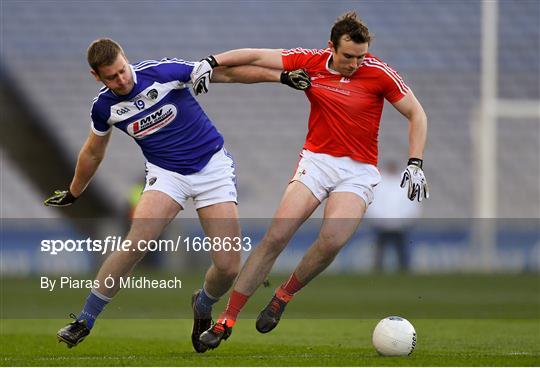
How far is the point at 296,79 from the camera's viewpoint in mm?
7668

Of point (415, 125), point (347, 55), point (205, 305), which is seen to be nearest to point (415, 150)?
point (415, 125)

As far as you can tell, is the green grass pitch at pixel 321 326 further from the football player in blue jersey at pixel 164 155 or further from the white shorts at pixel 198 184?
the white shorts at pixel 198 184

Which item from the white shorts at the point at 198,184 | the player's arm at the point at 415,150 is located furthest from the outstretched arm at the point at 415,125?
the white shorts at the point at 198,184

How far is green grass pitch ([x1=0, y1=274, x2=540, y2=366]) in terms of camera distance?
733 cm

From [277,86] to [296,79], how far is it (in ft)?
47.1

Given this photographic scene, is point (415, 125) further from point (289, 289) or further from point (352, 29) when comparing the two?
point (289, 289)

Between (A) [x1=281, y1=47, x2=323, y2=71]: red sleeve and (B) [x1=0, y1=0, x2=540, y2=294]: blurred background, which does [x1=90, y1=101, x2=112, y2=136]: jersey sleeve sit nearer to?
(A) [x1=281, y1=47, x2=323, y2=71]: red sleeve

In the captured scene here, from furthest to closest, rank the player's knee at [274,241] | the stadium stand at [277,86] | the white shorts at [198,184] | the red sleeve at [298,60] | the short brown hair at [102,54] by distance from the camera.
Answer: the stadium stand at [277,86] → the red sleeve at [298,60] → the player's knee at [274,241] → the white shorts at [198,184] → the short brown hair at [102,54]

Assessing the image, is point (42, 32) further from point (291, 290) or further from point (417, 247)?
point (291, 290)

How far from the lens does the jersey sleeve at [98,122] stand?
7.33 m

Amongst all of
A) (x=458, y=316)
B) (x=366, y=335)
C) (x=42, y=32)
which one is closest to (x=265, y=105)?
(x=42, y=32)

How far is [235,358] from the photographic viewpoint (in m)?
7.41

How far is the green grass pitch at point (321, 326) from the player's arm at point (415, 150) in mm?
1110

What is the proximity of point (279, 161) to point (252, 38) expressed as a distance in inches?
98.7
